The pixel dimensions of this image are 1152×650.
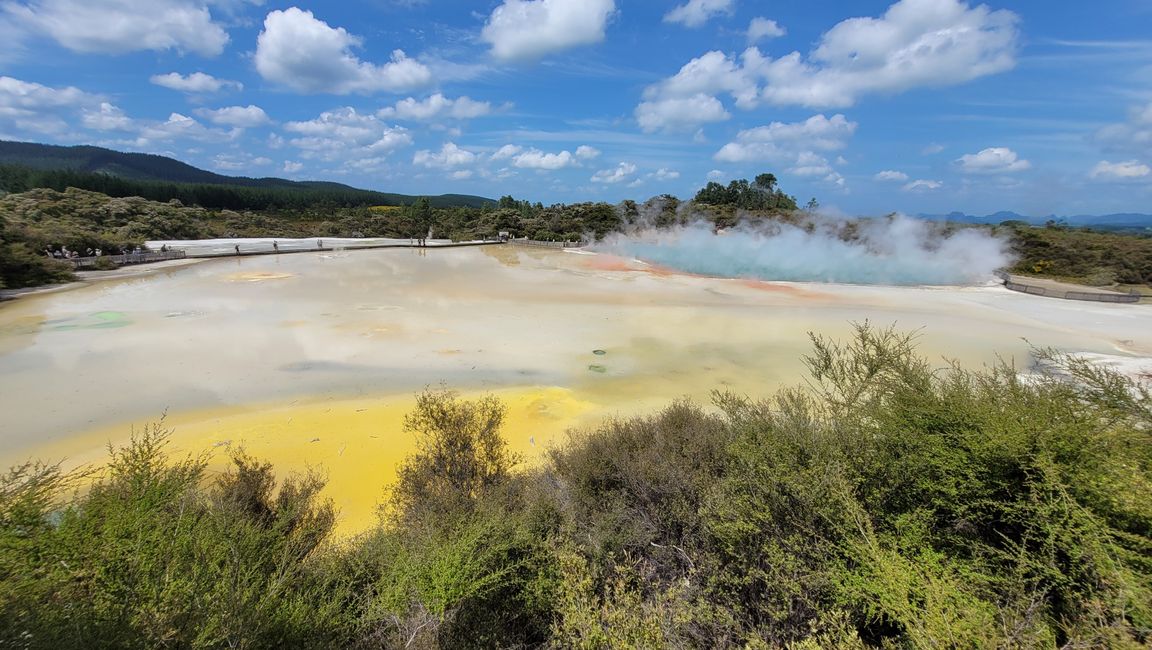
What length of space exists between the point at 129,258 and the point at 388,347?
26234 millimetres

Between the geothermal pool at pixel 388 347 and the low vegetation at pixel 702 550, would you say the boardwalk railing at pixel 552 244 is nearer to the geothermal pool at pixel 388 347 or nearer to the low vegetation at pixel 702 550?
the geothermal pool at pixel 388 347

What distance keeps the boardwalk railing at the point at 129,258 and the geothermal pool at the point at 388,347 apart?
4.18 meters

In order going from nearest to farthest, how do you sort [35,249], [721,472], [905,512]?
1. [905,512]
2. [721,472]
3. [35,249]

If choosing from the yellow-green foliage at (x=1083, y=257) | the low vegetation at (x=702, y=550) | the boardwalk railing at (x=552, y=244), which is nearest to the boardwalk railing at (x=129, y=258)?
the boardwalk railing at (x=552, y=244)

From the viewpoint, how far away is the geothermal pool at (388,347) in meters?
9.07

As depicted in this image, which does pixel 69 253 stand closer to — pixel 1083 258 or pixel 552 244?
pixel 552 244

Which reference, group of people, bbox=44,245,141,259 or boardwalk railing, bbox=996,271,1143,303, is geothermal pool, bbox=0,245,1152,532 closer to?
boardwalk railing, bbox=996,271,1143,303

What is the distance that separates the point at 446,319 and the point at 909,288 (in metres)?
25.8

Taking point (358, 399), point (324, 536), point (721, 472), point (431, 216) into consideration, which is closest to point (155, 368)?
point (358, 399)

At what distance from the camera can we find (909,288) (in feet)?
87.2

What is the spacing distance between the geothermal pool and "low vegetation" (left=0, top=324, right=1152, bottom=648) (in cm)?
275

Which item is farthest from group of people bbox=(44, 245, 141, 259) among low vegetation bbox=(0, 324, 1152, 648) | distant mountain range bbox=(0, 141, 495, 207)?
distant mountain range bbox=(0, 141, 495, 207)

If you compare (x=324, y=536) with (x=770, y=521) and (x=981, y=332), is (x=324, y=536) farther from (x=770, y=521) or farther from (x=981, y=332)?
(x=981, y=332)

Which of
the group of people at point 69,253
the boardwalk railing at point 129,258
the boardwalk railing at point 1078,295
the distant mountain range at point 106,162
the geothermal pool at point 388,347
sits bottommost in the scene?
the geothermal pool at point 388,347
